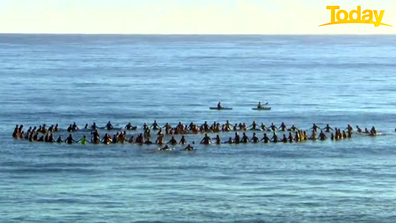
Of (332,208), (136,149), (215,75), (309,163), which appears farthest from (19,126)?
(215,75)

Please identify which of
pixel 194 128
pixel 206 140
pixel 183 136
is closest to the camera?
pixel 206 140

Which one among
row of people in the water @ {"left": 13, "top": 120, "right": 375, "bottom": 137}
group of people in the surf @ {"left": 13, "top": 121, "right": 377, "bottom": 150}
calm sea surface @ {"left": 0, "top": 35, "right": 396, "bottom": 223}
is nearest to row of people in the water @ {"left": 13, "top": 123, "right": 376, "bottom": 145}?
group of people in the surf @ {"left": 13, "top": 121, "right": 377, "bottom": 150}

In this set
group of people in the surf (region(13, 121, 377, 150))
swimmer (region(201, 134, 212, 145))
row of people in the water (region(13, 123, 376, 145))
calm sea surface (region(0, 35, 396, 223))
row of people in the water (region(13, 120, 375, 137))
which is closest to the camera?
A: calm sea surface (region(0, 35, 396, 223))

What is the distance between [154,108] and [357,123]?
26120mm

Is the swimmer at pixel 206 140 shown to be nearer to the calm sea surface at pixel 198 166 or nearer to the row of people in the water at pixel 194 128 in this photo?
the calm sea surface at pixel 198 166

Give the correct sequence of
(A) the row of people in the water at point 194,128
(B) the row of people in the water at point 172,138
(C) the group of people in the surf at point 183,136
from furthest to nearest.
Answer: (A) the row of people in the water at point 194,128 → (C) the group of people in the surf at point 183,136 → (B) the row of people in the water at point 172,138

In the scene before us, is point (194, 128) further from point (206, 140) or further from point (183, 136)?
point (206, 140)

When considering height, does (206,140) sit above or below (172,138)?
below

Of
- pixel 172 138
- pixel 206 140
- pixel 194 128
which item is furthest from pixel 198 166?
pixel 194 128

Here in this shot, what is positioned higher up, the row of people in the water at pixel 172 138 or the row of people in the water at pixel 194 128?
the row of people in the water at pixel 194 128

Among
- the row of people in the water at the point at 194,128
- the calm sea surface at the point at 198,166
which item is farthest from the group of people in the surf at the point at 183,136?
the calm sea surface at the point at 198,166

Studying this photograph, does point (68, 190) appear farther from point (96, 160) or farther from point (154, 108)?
point (154, 108)

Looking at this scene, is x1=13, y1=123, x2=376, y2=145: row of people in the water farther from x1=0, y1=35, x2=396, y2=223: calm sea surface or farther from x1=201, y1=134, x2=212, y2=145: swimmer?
x1=0, y1=35, x2=396, y2=223: calm sea surface

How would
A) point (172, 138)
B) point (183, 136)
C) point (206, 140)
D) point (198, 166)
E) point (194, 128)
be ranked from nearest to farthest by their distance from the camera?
1. point (198, 166)
2. point (206, 140)
3. point (172, 138)
4. point (183, 136)
5. point (194, 128)
